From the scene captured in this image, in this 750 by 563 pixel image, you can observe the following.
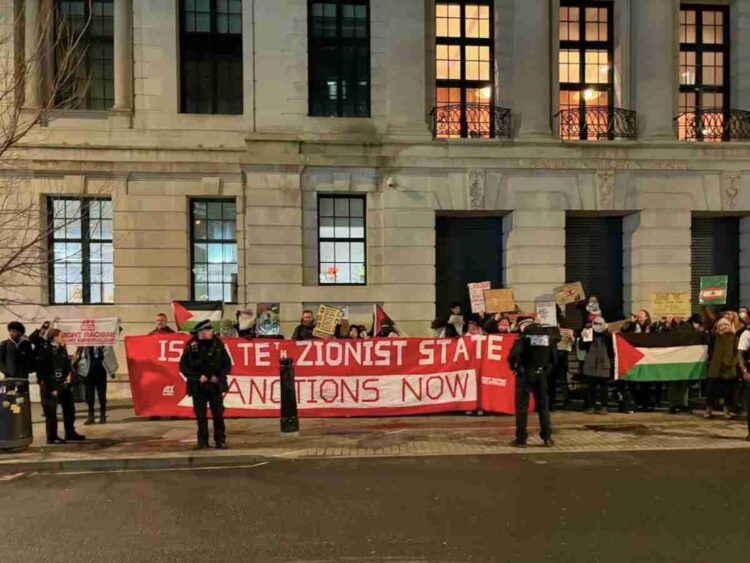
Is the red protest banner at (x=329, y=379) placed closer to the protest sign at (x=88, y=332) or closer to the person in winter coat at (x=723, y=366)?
the protest sign at (x=88, y=332)

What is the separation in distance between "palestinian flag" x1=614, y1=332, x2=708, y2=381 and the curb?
6.84m

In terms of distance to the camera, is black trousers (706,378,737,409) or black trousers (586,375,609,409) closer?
black trousers (706,378,737,409)

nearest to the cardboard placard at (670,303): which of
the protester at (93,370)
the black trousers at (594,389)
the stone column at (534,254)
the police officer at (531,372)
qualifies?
the stone column at (534,254)

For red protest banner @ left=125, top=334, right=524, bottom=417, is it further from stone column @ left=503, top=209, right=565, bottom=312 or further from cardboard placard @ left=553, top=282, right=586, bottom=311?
stone column @ left=503, top=209, right=565, bottom=312

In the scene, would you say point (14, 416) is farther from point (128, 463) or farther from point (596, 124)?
point (596, 124)

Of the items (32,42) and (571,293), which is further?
(32,42)

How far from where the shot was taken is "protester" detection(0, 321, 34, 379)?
915cm

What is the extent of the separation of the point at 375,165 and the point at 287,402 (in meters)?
7.46

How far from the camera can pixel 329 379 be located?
1087 cm

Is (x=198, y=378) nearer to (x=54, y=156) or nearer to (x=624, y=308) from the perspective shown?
(x=54, y=156)

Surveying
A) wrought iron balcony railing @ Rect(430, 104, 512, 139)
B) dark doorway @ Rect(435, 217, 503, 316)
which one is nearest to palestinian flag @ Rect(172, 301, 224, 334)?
dark doorway @ Rect(435, 217, 503, 316)

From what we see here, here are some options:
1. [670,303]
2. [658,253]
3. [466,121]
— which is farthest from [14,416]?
[658,253]

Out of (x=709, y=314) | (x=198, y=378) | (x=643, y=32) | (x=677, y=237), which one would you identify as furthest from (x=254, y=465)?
(x=643, y=32)

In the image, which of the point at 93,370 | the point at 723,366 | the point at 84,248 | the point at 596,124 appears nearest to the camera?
the point at 723,366
